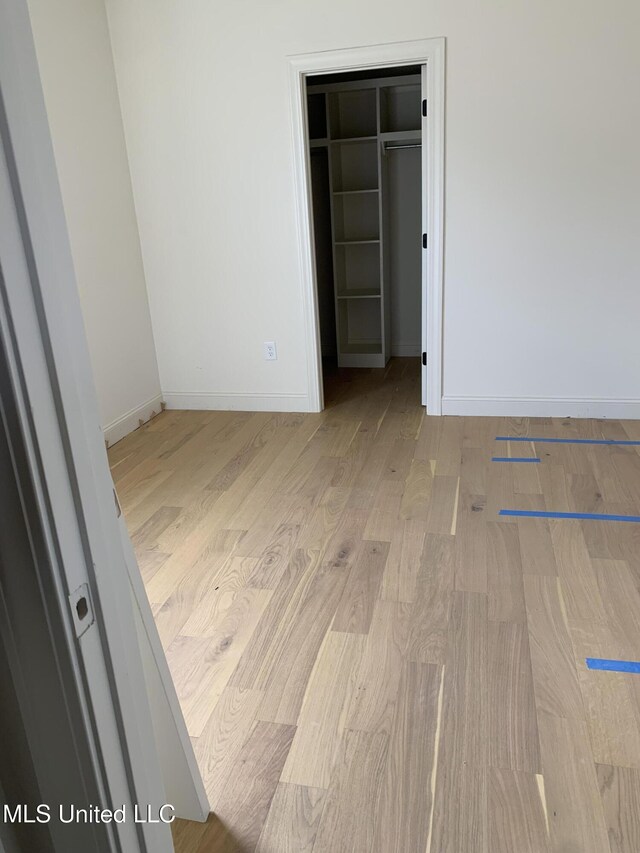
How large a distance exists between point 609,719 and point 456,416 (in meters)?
2.42

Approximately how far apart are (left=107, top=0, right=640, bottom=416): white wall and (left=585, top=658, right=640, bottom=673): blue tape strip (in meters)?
2.19

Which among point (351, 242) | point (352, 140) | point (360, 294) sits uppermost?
point (352, 140)

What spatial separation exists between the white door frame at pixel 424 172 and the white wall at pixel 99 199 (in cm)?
107

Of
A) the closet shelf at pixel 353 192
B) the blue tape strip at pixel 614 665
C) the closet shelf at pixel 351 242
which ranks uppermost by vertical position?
the closet shelf at pixel 353 192

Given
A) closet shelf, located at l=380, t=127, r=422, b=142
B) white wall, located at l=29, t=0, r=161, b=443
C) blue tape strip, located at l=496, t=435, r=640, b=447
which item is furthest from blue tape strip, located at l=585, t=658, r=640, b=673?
closet shelf, located at l=380, t=127, r=422, b=142

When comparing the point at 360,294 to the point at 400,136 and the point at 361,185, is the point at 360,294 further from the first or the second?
the point at 400,136

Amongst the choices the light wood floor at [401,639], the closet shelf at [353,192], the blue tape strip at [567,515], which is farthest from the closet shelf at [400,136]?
the blue tape strip at [567,515]

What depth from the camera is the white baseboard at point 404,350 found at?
17.8 ft

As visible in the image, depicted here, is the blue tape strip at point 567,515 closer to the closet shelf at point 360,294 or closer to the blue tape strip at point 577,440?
the blue tape strip at point 577,440

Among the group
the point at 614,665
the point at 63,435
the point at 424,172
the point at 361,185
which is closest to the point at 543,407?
the point at 424,172

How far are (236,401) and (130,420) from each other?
706 mm

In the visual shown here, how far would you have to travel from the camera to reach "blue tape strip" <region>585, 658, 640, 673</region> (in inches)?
68.4

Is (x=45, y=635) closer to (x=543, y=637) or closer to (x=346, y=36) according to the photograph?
(x=543, y=637)

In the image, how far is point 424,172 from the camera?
11.6 feet
